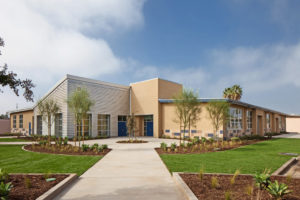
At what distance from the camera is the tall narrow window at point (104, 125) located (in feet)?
84.6

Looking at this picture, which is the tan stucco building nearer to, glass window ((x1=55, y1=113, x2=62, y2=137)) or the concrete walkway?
glass window ((x1=55, y1=113, x2=62, y2=137))

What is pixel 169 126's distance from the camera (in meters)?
24.7

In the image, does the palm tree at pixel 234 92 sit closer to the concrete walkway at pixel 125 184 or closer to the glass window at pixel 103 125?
the glass window at pixel 103 125

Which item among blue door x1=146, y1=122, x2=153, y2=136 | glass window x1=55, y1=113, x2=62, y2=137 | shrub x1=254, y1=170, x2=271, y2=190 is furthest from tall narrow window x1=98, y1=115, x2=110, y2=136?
shrub x1=254, y1=170, x2=271, y2=190

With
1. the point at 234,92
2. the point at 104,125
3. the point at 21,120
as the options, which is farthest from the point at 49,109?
the point at 234,92

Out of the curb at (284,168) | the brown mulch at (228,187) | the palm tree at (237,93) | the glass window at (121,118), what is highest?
the palm tree at (237,93)

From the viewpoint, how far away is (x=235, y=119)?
23594 mm

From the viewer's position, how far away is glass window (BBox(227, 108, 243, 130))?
2259 cm

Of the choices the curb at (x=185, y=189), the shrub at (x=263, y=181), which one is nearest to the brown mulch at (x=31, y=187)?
the curb at (x=185, y=189)

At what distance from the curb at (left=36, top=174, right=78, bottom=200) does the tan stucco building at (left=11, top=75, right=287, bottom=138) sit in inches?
679

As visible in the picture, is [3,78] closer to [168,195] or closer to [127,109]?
[168,195]

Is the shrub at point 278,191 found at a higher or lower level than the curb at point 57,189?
higher

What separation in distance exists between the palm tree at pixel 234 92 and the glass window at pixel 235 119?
21.0m

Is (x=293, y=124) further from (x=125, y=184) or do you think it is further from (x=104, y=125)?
(x=125, y=184)
